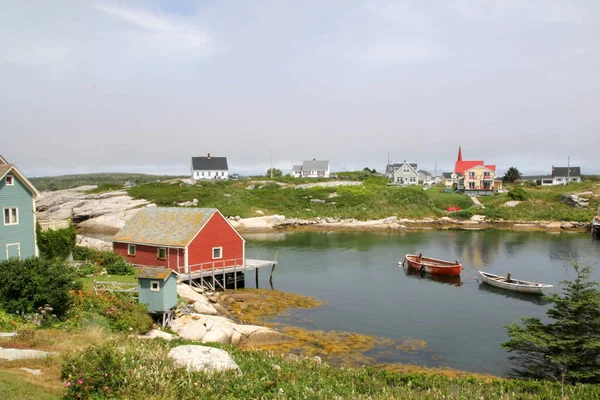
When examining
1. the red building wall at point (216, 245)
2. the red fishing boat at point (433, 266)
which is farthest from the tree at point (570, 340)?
the red building wall at point (216, 245)

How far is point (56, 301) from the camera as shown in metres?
19.9

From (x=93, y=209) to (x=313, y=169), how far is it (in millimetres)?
78893

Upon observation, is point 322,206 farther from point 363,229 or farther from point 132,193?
point 132,193

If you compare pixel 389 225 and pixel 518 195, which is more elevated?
pixel 518 195

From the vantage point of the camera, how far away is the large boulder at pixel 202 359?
41.9 ft

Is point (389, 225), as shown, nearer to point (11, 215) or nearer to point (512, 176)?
point (11, 215)

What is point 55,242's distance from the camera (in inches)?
1260

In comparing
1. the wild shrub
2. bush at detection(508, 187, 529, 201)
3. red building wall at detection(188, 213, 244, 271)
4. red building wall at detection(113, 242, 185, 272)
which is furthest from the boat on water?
bush at detection(508, 187, 529, 201)

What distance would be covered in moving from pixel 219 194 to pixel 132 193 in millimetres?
18070

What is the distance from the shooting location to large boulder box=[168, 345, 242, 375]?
1278 centimetres

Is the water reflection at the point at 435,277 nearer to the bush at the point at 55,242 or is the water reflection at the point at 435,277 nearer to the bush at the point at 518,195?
the bush at the point at 55,242

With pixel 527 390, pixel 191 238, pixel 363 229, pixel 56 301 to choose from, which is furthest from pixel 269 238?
pixel 527 390

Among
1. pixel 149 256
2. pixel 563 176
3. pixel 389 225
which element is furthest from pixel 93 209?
pixel 563 176

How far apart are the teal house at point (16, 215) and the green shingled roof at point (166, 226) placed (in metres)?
9.46
